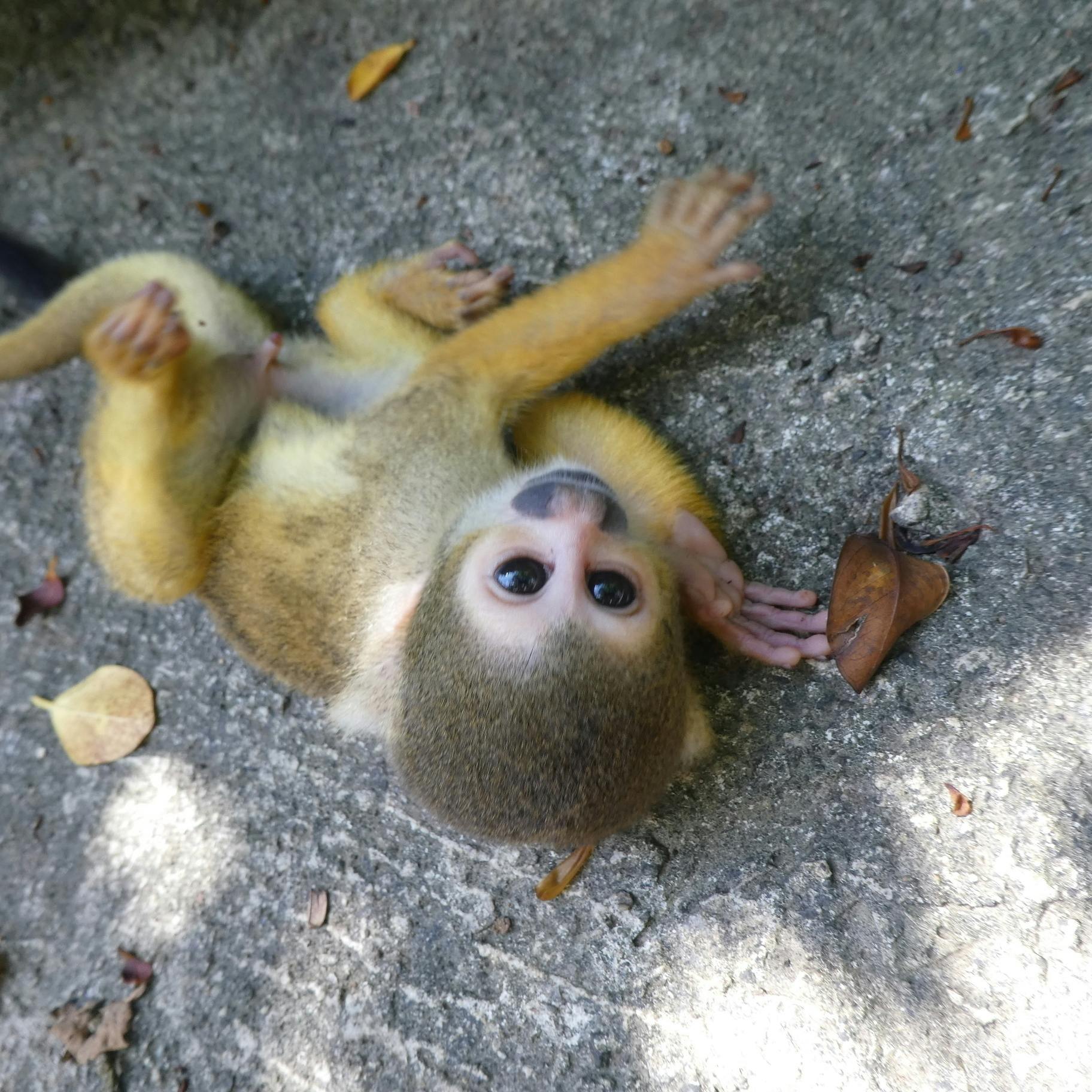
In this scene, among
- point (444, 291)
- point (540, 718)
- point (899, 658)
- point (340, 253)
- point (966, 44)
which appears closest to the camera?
point (540, 718)

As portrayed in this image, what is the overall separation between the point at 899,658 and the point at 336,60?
2.62 m

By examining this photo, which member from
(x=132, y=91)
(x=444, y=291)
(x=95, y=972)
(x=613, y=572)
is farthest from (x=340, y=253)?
(x=95, y=972)

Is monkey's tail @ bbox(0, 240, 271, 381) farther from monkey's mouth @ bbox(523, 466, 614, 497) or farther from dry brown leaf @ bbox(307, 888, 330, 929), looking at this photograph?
dry brown leaf @ bbox(307, 888, 330, 929)

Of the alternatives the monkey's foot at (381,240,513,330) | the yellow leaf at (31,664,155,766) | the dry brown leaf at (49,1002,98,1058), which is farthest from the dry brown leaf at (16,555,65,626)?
the monkey's foot at (381,240,513,330)

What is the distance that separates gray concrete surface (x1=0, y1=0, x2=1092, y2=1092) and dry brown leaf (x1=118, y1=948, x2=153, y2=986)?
65 mm

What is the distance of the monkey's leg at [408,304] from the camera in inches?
97.2

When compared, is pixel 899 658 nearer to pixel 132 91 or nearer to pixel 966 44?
pixel 966 44

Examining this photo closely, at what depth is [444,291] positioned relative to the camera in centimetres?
249

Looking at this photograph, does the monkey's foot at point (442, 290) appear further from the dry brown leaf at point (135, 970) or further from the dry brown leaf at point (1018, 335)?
the dry brown leaf at point (135, 970)

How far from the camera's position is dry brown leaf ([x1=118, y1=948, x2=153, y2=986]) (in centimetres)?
248

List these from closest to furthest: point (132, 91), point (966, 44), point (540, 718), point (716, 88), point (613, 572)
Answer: point (540, 718) < point (613, 572) < point (966, 44) < point (716, 88) < point (132, 91)

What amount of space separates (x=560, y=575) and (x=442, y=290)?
3.90 feet

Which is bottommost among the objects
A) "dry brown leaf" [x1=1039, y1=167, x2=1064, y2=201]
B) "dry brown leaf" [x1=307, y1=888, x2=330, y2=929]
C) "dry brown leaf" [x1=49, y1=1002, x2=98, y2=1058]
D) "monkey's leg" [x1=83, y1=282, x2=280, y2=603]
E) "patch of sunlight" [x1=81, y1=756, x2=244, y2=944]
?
"dry brown leaf" [x1=49, y1=1002, x2=98, y2=1058]

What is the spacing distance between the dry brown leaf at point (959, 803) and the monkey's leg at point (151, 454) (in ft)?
6.31
